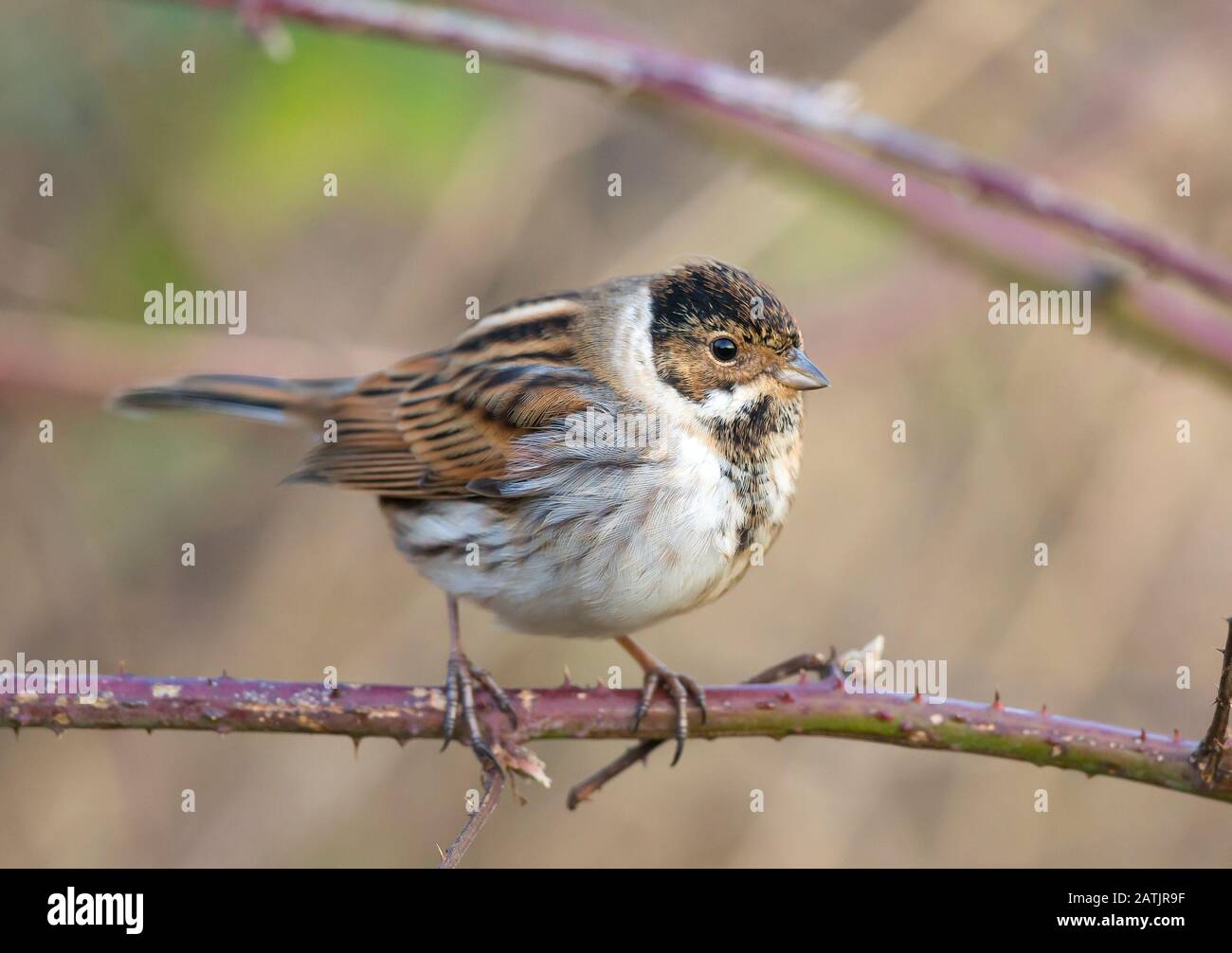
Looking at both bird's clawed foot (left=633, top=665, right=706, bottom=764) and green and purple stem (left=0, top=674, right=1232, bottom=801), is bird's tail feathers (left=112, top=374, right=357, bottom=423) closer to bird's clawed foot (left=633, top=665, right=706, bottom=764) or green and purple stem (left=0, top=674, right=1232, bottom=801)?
bird's clawed foot (left=633, top=665, right=706, bottom=764)

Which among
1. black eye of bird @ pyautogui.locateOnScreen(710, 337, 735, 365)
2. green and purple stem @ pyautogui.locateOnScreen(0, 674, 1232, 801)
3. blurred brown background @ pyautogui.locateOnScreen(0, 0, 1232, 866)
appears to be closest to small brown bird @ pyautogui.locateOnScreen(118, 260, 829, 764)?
black eye of bird @ pyautogui.locateOnScreen(710, 337, 735, 365)

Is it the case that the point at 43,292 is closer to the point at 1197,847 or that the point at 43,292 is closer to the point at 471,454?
the point at 471,454

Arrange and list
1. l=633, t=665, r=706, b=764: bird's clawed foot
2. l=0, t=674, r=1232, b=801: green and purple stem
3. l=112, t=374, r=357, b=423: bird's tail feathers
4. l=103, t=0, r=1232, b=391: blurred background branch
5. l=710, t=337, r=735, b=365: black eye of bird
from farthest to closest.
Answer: l=112, t=374, r=357, b=423: bird's tail feathers → l=710, t=337, r=735, b=365: black eye of bird → l=103, t=0, r=1232, b=391: blurred background branch → l=633, t=665, r=706, b=764: bird's clawed foot → l=0, t=674, r=1232, b=801: green and purple stem

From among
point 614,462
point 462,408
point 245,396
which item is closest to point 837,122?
point 614,462

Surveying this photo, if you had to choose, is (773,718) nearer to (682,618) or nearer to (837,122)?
(837,122)

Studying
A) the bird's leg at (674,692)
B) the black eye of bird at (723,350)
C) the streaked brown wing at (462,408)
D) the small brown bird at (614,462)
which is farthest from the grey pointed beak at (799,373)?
the bird's leg at (674,692)

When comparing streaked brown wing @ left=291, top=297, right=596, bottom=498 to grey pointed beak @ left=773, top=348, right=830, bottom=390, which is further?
streaked brown wing @ left=291, top=297, right=596, bottom=498

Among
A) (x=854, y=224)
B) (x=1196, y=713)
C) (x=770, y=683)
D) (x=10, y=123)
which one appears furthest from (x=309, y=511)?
(x=1196, y=713)
